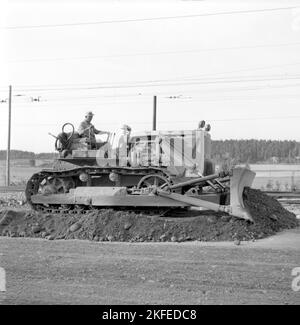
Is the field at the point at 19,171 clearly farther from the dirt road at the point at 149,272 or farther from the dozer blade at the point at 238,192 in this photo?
the dirt road at the point at 149,272

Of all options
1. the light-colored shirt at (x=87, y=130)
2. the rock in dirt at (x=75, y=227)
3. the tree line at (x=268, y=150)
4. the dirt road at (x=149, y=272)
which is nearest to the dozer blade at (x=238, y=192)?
the dirt road at (x=149, y=272)

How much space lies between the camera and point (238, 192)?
11203 millimetres

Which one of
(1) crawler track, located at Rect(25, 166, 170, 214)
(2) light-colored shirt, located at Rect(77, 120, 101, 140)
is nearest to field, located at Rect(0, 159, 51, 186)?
(1) crawler track, located at Rect(25, 166, 170, 214)

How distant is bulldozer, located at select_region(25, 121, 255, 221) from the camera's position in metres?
11.7

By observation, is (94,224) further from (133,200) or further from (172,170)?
(172,170)

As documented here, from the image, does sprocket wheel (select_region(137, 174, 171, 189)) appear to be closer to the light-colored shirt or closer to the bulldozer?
the bulldozer

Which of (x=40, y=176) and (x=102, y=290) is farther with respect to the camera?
(x=40, y=176)

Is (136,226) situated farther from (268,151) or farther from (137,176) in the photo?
(268,151)

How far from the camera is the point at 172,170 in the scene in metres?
12.3

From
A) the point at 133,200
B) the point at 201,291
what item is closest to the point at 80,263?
the point at 201,291

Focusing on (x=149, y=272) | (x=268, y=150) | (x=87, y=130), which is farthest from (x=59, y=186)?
(x=268, y=150)

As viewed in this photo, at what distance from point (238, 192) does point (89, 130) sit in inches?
163
